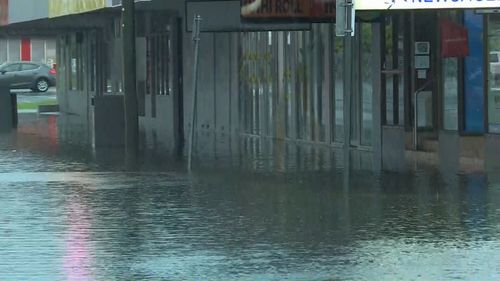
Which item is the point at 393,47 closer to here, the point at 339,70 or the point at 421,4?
the point at 339,70

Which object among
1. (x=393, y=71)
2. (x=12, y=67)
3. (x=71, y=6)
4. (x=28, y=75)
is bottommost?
(x=393, y=71)

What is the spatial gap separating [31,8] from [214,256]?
26.0 metres

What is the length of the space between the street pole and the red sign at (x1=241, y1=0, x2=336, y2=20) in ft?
7.01

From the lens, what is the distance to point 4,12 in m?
38.4

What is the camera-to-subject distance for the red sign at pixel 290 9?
1873 centimetres

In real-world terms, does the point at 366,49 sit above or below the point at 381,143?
above

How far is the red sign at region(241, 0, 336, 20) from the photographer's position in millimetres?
18734

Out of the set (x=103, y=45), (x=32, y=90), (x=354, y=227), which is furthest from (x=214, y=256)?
(x=32, y=90)

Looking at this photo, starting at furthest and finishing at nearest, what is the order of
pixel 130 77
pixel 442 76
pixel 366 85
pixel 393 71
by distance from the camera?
pixel 366 85, pixel 393 71, pixel 130 77, pixel 442 76

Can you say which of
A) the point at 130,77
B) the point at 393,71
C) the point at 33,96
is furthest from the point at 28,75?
the point at 393,71

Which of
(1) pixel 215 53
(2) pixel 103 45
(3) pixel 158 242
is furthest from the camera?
(2) pixel 103 45

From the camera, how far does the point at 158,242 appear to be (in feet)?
36.3

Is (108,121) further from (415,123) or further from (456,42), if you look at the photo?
(456,42)

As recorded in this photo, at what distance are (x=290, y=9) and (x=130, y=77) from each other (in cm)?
320
